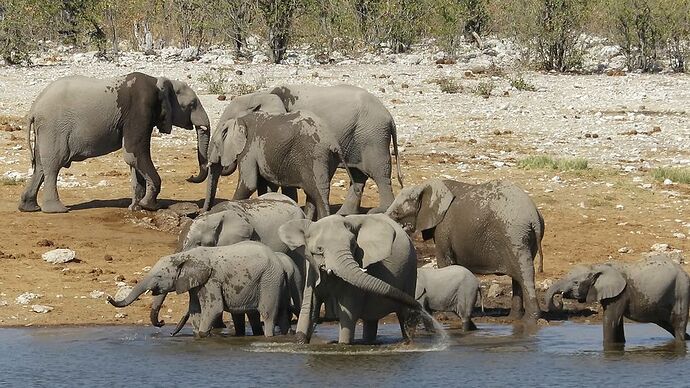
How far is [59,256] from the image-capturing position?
1494cm

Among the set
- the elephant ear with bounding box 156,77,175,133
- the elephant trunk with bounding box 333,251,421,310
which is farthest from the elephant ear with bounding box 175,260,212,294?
the elephant ear with bounding box 156,77,175,133

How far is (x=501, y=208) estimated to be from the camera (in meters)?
13.5

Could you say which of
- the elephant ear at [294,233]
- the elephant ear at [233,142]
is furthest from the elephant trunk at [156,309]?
the elephant ear at [233,142]

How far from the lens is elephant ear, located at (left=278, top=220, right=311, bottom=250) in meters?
11.2

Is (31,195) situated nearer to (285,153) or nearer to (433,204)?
(285,153)

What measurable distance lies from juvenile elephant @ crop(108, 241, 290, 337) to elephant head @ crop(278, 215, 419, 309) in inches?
30.4

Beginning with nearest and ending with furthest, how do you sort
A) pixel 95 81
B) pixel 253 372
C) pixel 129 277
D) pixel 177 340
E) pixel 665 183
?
pixel 253 372, pixel 177 340, pixel 129 277, pixel 95 81, pixel 665 183

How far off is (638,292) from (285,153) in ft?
16.6

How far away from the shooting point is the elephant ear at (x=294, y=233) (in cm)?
1125

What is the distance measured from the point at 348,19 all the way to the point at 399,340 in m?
24.6

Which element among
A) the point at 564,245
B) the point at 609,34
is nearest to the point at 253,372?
the point at 564,245

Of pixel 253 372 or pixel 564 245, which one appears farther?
pixel 564 245

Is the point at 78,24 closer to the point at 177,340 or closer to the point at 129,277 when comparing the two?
the point at 129,277

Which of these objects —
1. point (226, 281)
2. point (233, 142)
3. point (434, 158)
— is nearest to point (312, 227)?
point (226, 281)
